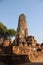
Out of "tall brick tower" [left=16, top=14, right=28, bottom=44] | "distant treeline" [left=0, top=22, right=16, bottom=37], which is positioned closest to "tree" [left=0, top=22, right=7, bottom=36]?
"distant treeline" [left=0, top=22, right=16, bottom=37]

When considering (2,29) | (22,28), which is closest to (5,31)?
(2,29)

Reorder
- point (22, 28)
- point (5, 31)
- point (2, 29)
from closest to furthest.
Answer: point (22, 28)
point (2, 29)
point (5, 31)

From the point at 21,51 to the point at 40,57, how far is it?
2849 mm

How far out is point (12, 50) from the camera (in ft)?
91.1

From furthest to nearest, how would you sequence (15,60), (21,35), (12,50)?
1. (21,35)
2. (12,50)
3. (15,60)

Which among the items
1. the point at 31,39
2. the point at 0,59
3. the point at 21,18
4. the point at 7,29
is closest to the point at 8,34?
the point at 7,29

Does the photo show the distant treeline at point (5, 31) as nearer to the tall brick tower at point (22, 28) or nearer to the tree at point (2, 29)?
the tree at point (2, 29)

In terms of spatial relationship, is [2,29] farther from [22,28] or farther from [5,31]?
[22,28]

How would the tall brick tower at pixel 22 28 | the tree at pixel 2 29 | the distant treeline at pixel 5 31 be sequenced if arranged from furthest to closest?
the distant treeline at pixel 5 31 < the tree at pixel 2 29 < the tall brick tower at pixel 22 28

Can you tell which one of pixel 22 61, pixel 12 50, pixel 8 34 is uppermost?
pixel 8 34

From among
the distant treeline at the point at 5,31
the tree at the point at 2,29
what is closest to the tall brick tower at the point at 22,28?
the tree at the point at 2,29

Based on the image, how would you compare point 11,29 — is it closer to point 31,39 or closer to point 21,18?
point 21,18

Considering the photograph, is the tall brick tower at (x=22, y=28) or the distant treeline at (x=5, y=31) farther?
the distant treeline at (x=5, y=31)

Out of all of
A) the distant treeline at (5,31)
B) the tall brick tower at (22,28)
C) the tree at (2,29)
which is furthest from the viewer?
the distant treeline at (5,31)
